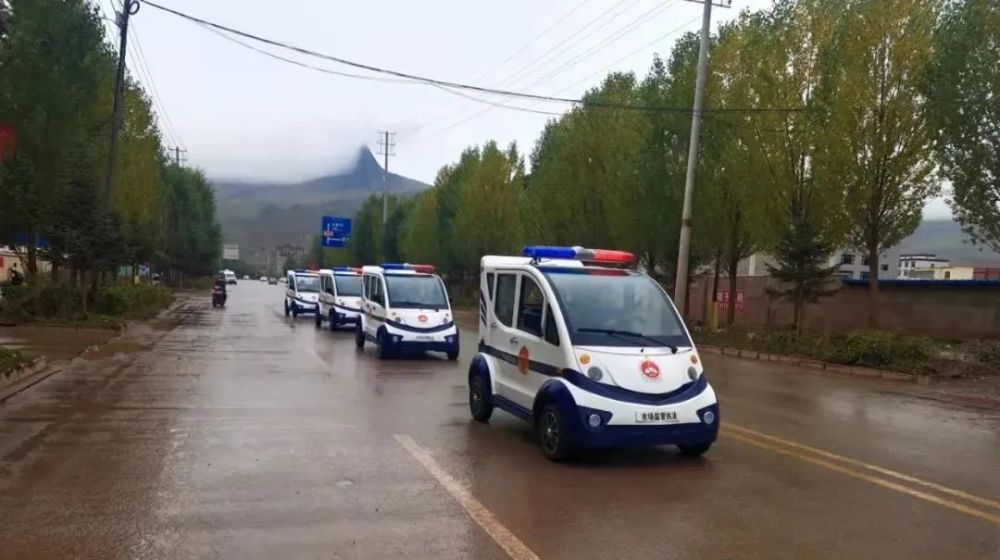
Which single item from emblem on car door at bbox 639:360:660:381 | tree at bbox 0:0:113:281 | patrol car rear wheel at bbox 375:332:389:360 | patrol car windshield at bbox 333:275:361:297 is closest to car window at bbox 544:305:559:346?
emblem on car door at bbox 639:360:660:381

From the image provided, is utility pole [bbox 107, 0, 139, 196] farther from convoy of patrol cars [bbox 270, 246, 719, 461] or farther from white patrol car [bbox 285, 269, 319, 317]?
convoy of patrol cars [bbox 270, 246, 719, 461]

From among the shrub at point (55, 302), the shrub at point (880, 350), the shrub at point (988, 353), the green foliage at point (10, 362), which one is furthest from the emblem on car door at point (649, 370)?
the shrub at point (55, 302)

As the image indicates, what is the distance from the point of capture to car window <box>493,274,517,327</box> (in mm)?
9008

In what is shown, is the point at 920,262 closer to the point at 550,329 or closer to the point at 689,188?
the point at 689,188

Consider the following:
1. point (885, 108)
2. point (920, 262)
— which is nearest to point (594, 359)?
point (885, 108)

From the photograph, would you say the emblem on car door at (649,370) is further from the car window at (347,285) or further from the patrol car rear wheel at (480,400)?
the car window at (347,285)

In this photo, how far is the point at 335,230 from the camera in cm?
6356

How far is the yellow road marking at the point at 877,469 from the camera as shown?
6.70 metres

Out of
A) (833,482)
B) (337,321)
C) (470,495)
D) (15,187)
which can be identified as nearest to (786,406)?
(833,482)

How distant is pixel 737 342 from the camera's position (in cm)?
2272

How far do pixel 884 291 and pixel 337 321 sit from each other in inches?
710

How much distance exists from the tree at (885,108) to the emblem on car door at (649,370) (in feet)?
50.0

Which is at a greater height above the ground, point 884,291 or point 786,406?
point 884,291

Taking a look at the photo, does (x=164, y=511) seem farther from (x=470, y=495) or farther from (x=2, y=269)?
(x=2, y=269)
